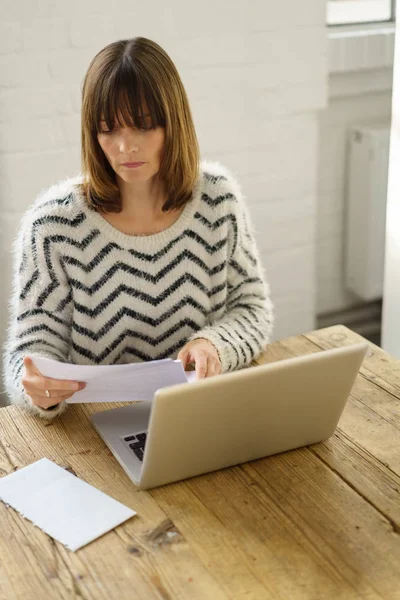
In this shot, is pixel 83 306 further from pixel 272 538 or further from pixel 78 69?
pixel 78 69

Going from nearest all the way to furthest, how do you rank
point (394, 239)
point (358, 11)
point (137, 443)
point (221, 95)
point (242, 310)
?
point (137, 443) < point (242, 310) < point (394, 239) < point (221, 95) < point (358, 11)

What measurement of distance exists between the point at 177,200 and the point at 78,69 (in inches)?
33.0

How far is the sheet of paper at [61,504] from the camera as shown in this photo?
1.08 m

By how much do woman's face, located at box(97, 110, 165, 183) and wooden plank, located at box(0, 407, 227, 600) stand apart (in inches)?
20.1

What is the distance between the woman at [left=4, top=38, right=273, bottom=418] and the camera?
1403 millimetres

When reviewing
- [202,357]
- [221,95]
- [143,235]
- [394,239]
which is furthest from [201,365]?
[221,95]

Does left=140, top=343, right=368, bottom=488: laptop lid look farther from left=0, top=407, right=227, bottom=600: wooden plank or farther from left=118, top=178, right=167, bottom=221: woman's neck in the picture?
left=118, top=178, right=167, bottom=221: woman's neck

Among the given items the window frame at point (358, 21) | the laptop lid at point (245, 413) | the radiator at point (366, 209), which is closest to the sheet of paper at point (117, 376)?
the laptop lid at point (245, 413)

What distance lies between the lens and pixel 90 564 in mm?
1024

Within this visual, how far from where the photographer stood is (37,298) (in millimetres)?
1498

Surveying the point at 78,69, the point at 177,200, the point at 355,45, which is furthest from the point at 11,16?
the point at 355,45

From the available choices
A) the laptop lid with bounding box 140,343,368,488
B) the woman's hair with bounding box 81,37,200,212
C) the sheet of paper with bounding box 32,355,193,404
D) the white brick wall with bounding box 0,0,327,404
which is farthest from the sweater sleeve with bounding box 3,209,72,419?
the white brick wall with bounding box 0,0,327,404

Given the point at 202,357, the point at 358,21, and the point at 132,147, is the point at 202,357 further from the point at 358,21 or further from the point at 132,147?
the point at 358,21

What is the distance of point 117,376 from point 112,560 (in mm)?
283
